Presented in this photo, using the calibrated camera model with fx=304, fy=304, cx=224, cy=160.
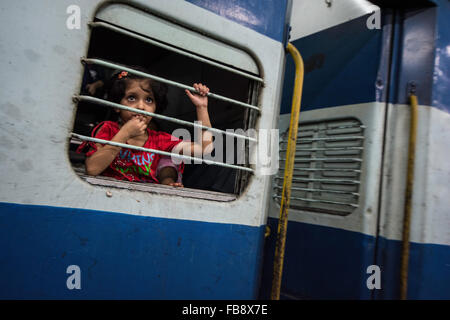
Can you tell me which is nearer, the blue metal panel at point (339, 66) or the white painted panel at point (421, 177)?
the white painted panel at point (421, 177)

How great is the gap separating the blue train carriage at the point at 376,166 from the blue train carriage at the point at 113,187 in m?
0.75

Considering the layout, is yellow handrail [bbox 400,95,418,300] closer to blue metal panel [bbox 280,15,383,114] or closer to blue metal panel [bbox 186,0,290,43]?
blue metal panel [bbox 280,15,383,114]

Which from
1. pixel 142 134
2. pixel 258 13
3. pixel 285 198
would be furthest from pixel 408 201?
pixel 142 134

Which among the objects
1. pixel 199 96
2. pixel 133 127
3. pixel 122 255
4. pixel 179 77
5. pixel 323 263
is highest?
pixel 179 77

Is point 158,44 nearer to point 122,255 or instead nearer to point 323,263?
point 122,255

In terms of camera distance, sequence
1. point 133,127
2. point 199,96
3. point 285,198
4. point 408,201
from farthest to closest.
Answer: point 408,201
point 285,198
point 199,96
point 133,127

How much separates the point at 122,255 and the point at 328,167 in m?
1.43

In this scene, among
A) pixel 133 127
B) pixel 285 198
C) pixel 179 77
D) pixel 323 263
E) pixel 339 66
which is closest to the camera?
pixel 133 127

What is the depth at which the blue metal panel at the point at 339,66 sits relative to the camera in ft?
6.21

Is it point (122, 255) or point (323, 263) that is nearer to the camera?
point (122, 255)

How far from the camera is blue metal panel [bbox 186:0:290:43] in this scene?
1278 millimetres

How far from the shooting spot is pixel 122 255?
3.45 ft

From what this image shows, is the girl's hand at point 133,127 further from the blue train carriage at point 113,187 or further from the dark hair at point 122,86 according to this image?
the dark hair at point 122,86

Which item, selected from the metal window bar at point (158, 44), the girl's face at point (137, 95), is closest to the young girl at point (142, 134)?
the girl's face at point (137, 95)
